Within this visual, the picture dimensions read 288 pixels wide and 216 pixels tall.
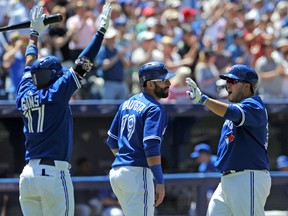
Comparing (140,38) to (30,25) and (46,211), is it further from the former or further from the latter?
(46,211)

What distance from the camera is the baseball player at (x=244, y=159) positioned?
683 centimetres

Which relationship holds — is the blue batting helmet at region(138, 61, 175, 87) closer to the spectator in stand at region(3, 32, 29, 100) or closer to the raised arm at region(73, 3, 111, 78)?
the raised arm at region(73, 3, 111, 78)

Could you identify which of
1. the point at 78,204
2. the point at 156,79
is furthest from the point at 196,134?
the point at 156,79

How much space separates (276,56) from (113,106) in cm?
305

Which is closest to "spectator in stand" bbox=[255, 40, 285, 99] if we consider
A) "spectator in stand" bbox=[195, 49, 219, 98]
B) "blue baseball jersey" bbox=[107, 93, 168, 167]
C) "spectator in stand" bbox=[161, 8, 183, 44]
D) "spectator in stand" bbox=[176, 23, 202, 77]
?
"spectator in stand" bbox=[195, 49, 219, 98]

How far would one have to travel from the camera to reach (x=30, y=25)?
7141 mm

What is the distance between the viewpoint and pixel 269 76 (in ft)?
41.1

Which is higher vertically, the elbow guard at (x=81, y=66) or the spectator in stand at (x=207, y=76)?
the spectator in stand at (x=207, y=76)

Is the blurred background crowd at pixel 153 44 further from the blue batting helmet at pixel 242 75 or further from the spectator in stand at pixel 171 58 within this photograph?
the blue batting helmet at pixel 242 75

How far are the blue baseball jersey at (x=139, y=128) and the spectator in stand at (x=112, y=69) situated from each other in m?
4.86

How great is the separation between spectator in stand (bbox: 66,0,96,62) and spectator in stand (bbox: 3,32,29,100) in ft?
3.11

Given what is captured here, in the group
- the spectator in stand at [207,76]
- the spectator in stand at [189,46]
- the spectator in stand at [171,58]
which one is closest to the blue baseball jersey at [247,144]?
the spectator in stand at [207,76]

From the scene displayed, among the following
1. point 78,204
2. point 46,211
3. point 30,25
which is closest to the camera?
point 46,211

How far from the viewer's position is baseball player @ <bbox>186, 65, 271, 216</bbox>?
22.4ft
